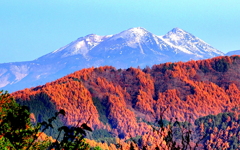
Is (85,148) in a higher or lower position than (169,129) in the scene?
lower

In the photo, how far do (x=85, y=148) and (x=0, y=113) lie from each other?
32.8 ft

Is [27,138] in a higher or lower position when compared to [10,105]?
lower

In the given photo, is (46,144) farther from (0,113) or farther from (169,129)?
(169,129)

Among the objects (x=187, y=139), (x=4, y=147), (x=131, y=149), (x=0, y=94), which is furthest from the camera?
(x=0, y=94)

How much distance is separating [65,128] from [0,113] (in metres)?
32.8

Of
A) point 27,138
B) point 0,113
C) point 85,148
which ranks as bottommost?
point 85,148

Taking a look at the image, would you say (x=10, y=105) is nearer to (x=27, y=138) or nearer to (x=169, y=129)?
(x=27, y=138)

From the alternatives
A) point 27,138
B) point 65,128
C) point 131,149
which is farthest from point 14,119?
point 27,138

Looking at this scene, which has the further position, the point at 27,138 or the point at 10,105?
the point at 10,105

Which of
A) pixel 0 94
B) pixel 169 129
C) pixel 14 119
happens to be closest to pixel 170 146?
pixel 169 129

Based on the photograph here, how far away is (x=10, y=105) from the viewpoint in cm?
5234

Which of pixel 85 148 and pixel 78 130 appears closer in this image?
pixel 78 130

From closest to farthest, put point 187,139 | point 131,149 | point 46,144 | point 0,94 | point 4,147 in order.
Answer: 1. point 187,139
2. point 131,149
3. point 4,147
4. point 46,144
5. point 0,94

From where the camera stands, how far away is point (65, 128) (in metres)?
13.8
